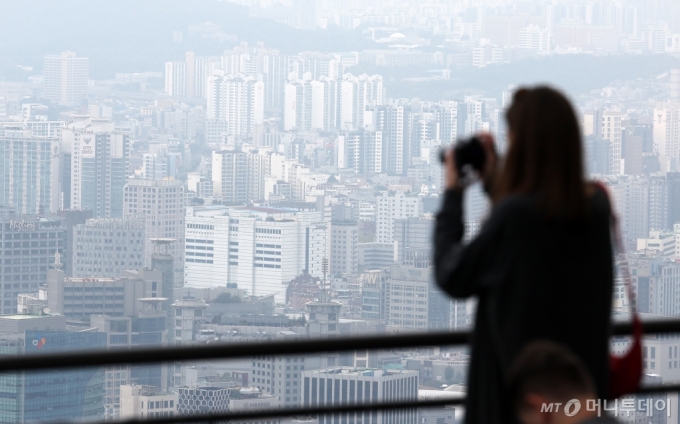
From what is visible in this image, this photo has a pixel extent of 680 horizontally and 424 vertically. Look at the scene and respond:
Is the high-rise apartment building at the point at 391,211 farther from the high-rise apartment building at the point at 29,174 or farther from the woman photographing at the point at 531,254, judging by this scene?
the woman photographing at the point at 531,254

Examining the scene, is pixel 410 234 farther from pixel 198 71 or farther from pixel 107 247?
pixel 198 71

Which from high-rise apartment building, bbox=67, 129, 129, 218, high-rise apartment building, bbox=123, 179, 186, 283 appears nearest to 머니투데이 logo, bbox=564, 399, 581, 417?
high-rise apartment building, bbox=123, 179, 186, 283

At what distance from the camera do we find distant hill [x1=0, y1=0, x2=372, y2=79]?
5391 centimetres

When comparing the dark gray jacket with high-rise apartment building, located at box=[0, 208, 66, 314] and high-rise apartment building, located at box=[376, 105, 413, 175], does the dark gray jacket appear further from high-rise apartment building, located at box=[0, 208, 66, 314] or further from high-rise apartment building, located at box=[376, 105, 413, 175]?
high-rise apartment building, located at box=[376, 105, 413, 175]

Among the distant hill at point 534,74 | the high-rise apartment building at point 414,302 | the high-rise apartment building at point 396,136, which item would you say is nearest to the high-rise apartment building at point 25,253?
the high-rise apartment building at point 414,302

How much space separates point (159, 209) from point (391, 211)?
1027 cm

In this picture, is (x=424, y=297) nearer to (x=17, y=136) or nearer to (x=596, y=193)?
(x=17, y=136)

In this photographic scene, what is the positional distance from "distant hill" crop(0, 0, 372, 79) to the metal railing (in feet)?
176

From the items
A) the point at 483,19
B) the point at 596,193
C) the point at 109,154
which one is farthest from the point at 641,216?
the point at 596,193

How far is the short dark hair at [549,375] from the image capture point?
0.69m

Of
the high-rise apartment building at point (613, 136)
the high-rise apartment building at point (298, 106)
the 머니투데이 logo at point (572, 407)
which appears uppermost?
the high-rise apartment building at point (298, 106)

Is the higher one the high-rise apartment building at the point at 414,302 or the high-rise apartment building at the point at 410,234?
the high-rise apartment building at the point at 410,234

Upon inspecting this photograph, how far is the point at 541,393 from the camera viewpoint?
69cm

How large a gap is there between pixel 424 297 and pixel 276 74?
80.9 feet
